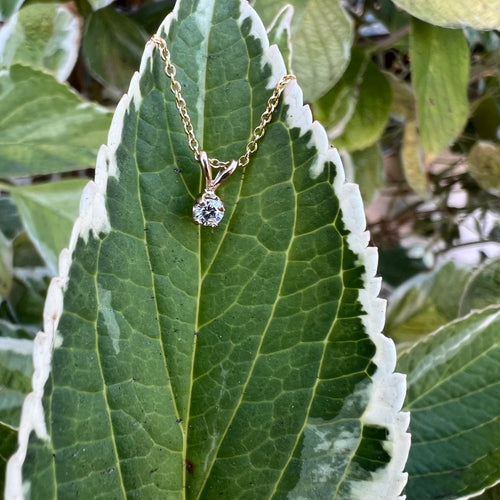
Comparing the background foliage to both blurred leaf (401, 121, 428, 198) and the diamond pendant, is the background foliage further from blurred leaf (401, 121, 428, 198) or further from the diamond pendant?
the diamond pendant

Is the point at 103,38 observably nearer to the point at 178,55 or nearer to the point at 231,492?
the point at 178,55

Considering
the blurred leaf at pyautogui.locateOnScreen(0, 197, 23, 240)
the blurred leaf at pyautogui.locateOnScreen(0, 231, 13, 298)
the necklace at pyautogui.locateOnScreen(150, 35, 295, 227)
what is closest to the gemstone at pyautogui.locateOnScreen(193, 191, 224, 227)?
→ the necklace at pyautogui.locateOnScreen(150, 35, 295, 227)

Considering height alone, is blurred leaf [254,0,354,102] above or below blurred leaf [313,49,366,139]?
above

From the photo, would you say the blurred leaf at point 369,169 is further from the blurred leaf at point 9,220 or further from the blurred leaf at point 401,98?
the blurred leaf at point 9,220

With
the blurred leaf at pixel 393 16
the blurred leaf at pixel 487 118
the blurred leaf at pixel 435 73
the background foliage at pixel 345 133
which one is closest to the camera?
the background foliage at pixel 345 133

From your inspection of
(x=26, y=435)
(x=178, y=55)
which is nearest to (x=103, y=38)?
→ (x=178, y=55)

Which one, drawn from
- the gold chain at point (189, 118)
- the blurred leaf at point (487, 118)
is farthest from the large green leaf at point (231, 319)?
the blurred leaf at point (487, 118)
